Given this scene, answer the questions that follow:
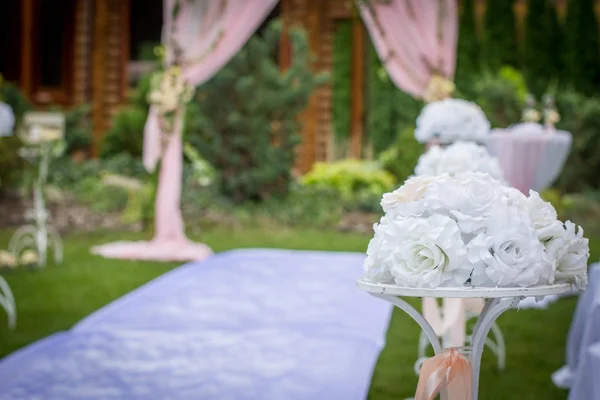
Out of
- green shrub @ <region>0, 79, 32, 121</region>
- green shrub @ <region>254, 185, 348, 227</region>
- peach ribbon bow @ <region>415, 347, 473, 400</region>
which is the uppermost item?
peach ribbon bow @ <region>415, 347, 473, 400</region>

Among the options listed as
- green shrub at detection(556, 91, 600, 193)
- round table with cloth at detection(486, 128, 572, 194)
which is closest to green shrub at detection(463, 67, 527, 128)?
green shrub at detection(556, 91, 600, 193)

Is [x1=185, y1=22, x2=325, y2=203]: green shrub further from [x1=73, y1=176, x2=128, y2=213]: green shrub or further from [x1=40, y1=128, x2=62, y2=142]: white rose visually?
[x1=40, y1=128, x2=62, y2=142]: white rose

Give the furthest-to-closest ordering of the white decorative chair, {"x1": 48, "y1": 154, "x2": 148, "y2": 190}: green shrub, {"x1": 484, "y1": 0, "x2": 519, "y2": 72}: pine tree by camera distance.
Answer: {"x1": 484, "y1": 0, "x2": 519, "y2": 72}: pine tree
{"x1": 48, "y1": 154, "x2": 148, "y2": 190}: green shrub
the white decorative chair

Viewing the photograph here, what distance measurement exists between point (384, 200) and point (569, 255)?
42cm

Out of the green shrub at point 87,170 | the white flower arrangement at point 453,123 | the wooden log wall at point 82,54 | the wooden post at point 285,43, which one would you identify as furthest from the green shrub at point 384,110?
the white flower arrangement at point 453,123

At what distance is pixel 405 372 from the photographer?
3979 mm

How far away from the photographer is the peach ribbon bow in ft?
6.19

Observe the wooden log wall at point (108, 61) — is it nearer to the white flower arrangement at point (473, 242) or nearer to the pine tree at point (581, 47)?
the pine tree at point (581, 47)

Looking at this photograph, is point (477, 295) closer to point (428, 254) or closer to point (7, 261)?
point (428, 254)

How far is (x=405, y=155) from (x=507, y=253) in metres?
8.75

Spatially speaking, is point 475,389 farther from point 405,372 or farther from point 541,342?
point 541,342

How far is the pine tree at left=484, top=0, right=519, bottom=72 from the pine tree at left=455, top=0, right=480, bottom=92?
16 centimetres

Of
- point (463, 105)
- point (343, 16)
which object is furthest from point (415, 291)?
point (343, 16)

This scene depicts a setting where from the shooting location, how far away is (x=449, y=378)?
190cm
